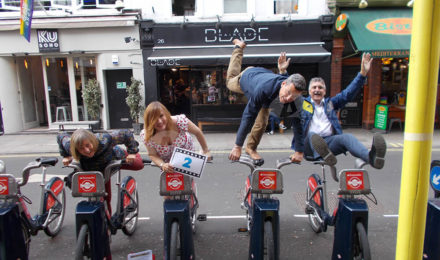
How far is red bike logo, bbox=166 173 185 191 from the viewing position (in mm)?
3135

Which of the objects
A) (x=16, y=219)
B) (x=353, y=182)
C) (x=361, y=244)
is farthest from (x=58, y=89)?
(x=361, y=244)

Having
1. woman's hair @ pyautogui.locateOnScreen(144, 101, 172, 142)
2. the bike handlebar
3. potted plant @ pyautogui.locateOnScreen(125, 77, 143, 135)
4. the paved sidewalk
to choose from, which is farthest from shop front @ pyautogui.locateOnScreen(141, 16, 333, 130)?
woman's hair @ pyautogui.locateOnScreen(144, 101, 172, 142)

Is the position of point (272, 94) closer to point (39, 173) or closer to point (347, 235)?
point (347, 235)

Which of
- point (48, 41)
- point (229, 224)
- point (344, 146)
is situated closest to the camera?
point (344, 146)

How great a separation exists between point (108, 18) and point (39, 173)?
651 centimetres

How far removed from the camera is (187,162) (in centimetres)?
304

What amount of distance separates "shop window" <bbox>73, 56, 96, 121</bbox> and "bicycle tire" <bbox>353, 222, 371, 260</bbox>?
11.5 m

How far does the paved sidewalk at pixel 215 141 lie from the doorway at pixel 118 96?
7.60 ft

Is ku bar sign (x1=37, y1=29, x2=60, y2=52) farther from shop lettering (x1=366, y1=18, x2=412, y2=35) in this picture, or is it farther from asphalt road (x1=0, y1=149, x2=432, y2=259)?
shop lettering (x1=366, y1=18, x2=412, y2=35)

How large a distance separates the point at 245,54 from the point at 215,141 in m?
3.13

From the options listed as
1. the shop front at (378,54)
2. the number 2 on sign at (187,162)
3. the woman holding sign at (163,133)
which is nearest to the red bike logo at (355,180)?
the woman holding sign at (163,133)

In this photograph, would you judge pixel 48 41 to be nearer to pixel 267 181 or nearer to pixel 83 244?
pixel 83 244

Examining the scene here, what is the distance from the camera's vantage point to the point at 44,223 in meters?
3.66

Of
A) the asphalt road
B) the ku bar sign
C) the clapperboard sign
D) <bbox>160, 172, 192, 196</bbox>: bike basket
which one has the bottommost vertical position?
the asphalt road
